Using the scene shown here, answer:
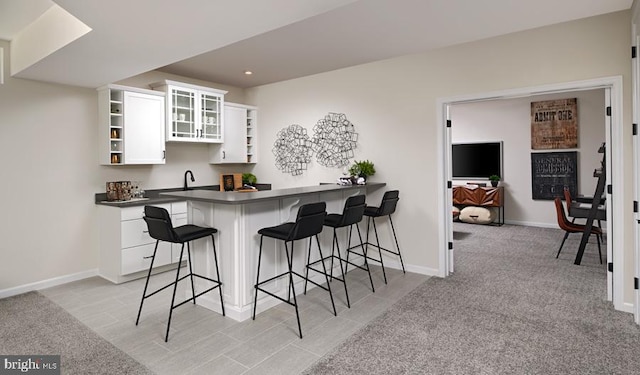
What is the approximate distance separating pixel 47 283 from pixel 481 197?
22.9 feet

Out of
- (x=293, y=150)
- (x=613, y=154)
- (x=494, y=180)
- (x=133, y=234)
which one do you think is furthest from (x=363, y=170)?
(x=494, y=180)

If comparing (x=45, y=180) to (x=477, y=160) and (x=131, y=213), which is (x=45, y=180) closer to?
(x=131, y=213)

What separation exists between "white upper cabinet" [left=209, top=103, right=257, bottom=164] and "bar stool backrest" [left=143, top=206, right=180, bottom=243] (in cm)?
264

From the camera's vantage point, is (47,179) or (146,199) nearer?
(47,179)

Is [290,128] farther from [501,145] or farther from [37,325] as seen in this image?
[501,145]

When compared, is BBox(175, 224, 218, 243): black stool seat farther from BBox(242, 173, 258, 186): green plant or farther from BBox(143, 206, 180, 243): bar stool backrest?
BBox(242, 173, 258, 186): green plant

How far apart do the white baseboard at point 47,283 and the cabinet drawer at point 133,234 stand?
702 millimetres

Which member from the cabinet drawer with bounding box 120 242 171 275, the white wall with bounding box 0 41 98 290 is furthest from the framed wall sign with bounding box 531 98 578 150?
the white wall with bounding box 0 41 98 290

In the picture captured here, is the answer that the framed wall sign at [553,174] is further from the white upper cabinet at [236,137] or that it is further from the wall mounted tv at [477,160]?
the white upper cabinet at [236,137]

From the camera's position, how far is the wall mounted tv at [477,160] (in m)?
7.37

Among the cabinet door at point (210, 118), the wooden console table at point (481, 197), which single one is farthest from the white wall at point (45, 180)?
the wooden console table at point (481, 197)

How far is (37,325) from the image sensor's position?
2877 mm

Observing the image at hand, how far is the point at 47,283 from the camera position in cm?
382

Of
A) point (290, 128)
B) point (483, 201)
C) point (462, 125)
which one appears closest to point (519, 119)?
point (462, 125)
